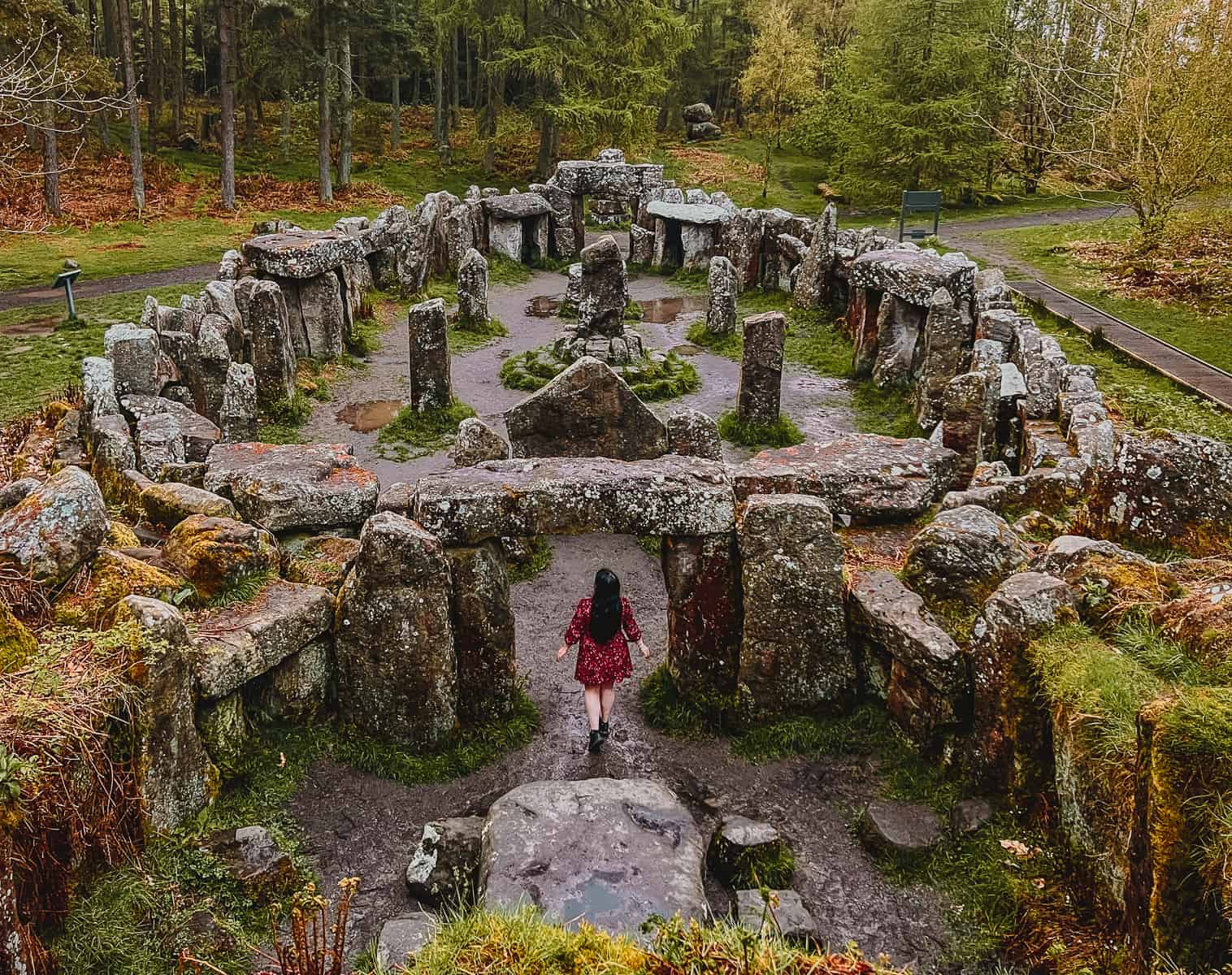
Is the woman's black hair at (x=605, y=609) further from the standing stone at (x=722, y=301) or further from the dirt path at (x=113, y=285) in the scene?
the dirt path at (x=113, y=285)

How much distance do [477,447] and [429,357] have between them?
17.6ft

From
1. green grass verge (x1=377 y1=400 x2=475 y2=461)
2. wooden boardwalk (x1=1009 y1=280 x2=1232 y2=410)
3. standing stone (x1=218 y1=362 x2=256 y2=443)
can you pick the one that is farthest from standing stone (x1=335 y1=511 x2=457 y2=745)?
wooden boardwalk (x1=1009 y1=280 x2=1232 y2=410)

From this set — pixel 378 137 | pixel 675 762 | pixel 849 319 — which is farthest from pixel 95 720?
pixel 378 137

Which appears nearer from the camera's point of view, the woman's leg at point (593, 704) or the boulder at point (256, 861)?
the boulder at point (256, 861)

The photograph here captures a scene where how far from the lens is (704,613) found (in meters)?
8.78

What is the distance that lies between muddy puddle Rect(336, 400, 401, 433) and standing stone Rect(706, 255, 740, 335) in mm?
7164

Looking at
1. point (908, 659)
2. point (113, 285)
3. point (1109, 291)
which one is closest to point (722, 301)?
point (1109, 291)

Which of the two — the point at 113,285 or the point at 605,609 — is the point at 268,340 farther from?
the point at 113,285

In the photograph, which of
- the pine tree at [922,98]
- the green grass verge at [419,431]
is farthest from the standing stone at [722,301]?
the pine tree at [922,98]

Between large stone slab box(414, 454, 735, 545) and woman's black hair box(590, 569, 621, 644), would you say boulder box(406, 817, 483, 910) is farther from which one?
large stone slab box(414, 454, 735, 545)

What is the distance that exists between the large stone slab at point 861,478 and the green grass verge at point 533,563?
9.30ft

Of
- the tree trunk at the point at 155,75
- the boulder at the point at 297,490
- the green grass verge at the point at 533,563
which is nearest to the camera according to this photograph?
the boulder at the point at 297,490

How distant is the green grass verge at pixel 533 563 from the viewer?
11.6 metres

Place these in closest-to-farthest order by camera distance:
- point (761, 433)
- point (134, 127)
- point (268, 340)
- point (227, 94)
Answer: point (761, 433) → point (268, 340) → point (134, 127) → point (227, 94)
